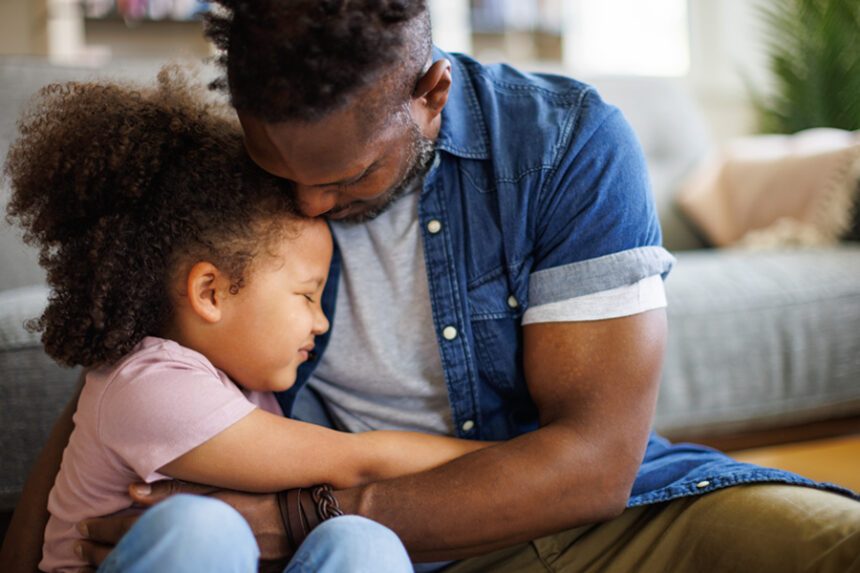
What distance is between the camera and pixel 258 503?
891mm

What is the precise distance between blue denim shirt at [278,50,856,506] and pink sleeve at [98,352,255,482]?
0.22 meters

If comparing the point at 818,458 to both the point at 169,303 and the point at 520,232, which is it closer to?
the point at 520,232

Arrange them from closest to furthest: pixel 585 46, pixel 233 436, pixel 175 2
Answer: pixel 233 436 → pixel 175 2 → pixel 585 46

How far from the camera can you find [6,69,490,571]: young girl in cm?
88

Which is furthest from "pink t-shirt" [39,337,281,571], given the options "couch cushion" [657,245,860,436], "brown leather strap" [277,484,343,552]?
"couch cushion" [657,245,860,436]

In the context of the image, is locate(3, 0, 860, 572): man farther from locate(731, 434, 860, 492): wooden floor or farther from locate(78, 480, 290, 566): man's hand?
locate(731, 434, 860, 492): wooden floor

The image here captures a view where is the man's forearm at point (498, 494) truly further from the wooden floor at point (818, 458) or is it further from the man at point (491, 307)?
the wooden floor at point (818, 458)

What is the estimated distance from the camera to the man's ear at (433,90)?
3.00 feet

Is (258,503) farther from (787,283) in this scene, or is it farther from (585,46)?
(585,46)

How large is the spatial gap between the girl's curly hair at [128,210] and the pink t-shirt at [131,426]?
5 centimetres

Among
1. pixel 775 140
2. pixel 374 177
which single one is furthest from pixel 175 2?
pixel 374 177

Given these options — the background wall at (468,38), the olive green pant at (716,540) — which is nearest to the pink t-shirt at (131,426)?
the olive green pant at (716,540)

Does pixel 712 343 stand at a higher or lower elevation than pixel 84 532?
lower

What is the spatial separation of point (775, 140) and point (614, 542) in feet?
6.17
